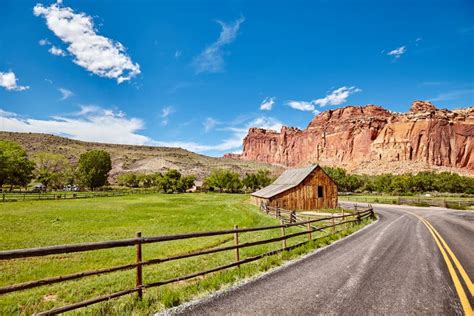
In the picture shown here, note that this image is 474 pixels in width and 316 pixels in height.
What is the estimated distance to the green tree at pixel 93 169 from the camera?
8831 centimetres

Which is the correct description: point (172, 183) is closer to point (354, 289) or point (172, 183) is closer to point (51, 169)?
point (51, 169)

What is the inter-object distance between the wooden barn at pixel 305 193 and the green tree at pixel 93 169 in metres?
71.3

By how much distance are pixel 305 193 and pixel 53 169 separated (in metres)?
107

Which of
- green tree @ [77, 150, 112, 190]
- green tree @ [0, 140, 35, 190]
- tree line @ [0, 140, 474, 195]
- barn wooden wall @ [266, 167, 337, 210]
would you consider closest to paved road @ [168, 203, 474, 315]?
barn wooden wall @ [266, 167, 337, 210]

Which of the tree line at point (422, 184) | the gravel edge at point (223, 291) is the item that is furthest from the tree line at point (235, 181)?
the gravel edge at point (223, 291)

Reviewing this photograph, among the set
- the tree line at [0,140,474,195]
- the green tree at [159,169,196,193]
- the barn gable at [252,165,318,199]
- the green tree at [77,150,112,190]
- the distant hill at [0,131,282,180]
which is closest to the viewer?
the barn gable at [252,165,318,199]

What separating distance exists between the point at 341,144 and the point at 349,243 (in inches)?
7519

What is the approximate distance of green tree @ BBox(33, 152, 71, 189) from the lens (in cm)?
9438

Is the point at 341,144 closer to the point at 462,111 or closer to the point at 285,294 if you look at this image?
the point at 462,111

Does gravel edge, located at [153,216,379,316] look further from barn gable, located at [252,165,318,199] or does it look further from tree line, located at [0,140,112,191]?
tree line, located at [0,140,112,191]

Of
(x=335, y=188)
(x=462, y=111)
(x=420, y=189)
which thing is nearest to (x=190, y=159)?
(x=420, y=189)

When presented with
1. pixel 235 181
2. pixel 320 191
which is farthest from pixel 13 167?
pixel 320 191

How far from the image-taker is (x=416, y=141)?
469 ft

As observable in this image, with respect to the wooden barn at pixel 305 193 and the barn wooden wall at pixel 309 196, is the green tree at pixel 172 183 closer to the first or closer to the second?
the wooden barn at pixel 305 193
